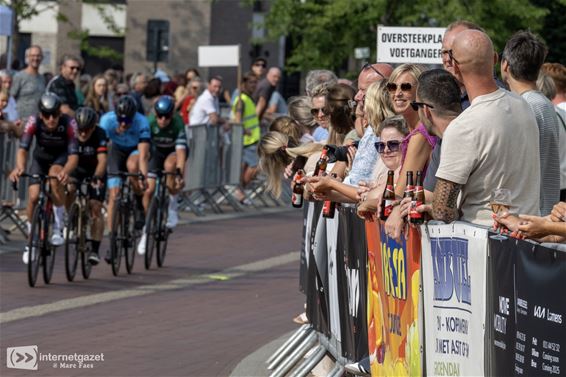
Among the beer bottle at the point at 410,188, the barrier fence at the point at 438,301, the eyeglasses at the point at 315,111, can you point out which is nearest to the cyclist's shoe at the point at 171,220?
the eyeglasses at the point at 315,111

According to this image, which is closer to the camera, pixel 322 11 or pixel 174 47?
pixel 322 11

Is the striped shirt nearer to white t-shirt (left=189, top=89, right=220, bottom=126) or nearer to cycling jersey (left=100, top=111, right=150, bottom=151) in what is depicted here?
cycling jersey (left=100, top=111, right=150, bottom=151)

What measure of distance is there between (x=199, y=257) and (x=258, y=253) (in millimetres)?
987

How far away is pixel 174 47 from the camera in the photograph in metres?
58.1

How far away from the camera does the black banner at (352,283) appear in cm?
823

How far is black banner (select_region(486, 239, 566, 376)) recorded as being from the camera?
5113 millimetres

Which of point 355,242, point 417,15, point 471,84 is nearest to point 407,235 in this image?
point 471,84

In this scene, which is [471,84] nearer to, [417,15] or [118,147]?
[118,147]

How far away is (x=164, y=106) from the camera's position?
18531 mm

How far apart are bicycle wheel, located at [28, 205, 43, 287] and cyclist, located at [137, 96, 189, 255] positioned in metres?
2.95

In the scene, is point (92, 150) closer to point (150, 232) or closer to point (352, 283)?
point (150, 232)

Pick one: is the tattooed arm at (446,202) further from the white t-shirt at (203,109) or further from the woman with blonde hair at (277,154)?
the white t-shirt at (203,109)

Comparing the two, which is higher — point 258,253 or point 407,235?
point 407,235

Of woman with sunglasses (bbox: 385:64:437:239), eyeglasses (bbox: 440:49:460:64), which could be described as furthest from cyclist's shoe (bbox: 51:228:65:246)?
eyeglasses (bbox: 440:49:460:64)
